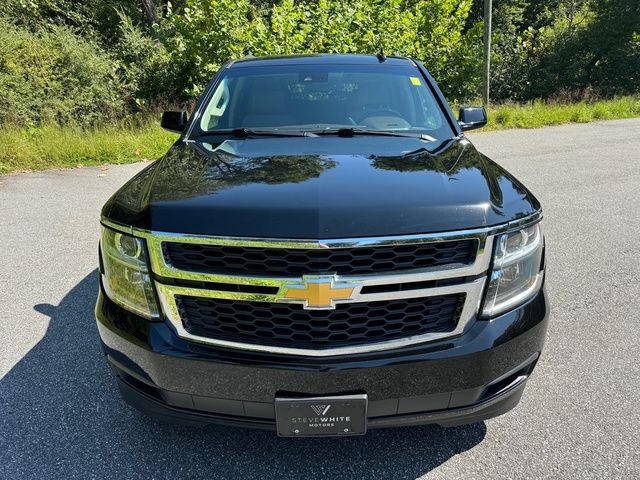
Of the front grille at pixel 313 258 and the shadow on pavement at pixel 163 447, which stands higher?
the front grille at pixel 313 258

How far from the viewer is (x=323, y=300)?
167 cm

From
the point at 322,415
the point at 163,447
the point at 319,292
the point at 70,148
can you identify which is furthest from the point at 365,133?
the point at 70,148

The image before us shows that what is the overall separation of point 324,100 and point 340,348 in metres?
1.84

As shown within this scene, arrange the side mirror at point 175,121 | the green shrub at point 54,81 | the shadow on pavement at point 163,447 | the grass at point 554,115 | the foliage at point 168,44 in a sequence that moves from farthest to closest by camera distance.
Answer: the grass at point 554,115, the foliage at point 168,44, the green shrub at point 54,81, the side mirror at point 175,121, the shadow on pavement at point 163,447

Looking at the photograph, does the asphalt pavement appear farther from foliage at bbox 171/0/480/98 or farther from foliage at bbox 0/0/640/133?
foliage at bbox 0/0/640/133

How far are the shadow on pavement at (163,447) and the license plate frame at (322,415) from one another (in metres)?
0.43

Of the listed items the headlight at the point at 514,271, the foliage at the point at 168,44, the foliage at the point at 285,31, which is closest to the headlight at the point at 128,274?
the headlight at the point at 514,271

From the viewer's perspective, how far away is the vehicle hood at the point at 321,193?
5.54 ft

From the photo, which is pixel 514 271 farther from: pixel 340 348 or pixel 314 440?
pixel 314 440

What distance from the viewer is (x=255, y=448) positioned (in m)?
2.20

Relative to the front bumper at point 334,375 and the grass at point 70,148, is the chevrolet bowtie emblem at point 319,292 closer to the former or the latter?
the front bumper at point 334,375

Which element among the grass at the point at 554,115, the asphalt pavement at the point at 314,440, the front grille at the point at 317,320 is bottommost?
the grass at the point at 554,115

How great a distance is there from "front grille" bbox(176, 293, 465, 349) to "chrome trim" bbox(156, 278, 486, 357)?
16 mm

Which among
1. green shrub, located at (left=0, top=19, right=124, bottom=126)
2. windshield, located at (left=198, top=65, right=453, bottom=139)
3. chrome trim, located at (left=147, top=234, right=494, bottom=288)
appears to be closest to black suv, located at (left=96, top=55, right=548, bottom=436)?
chrome trim, located at (left=147, top=234, right=494, bottom=288)
